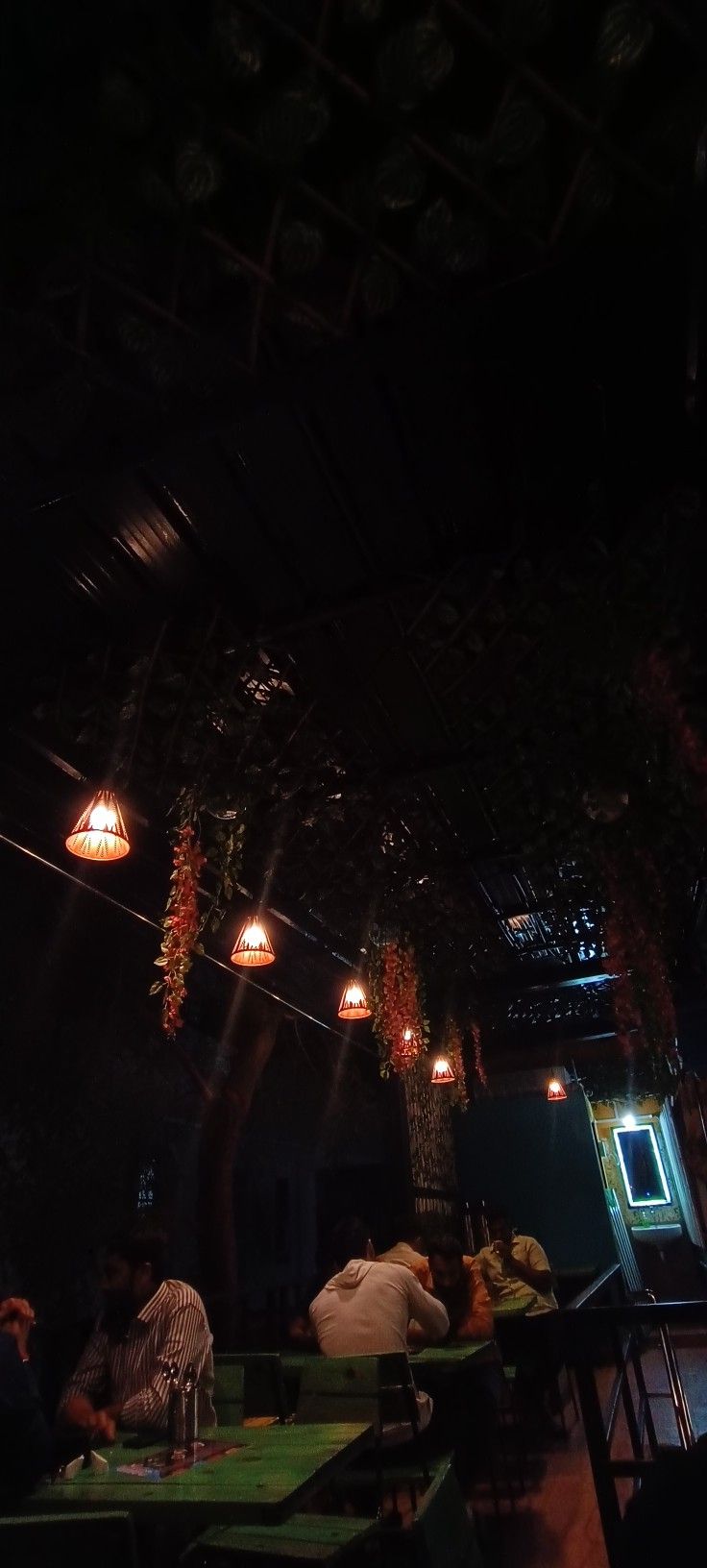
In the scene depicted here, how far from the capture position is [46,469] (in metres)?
2.88

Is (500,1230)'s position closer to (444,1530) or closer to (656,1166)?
(444,1530)

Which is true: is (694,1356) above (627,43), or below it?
below

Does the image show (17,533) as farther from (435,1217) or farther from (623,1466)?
(435,1217)

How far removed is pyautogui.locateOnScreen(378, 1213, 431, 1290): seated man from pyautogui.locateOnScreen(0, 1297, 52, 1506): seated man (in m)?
3.23

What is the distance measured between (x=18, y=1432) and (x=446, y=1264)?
3371mm

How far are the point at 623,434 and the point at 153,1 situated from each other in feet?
6.68

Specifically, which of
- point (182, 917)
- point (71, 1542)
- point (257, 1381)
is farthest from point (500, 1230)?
point (71, 1542)

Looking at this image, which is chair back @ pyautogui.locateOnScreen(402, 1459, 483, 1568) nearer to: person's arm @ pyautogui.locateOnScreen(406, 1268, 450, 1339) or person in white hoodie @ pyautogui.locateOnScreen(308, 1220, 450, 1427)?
person in white hoodie @ pyautogui.locateOnScreen(308, 1220, 450, 1427)

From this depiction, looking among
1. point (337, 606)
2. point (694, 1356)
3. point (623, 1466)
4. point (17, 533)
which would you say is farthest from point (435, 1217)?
point (17, 533)

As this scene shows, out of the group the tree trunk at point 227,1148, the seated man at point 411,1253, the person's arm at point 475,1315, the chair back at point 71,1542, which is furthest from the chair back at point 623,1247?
the chair back at point 71,1542

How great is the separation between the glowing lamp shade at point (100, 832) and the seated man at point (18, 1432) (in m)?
1.87

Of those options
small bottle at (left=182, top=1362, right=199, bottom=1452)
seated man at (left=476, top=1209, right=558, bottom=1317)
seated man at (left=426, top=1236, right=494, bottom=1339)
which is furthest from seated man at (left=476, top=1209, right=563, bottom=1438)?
small bottle at (left=182, top=1362, right=199, bottom=1452)

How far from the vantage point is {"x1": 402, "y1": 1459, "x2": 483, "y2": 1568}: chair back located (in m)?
2.06

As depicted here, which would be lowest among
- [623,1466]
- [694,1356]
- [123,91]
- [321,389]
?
[694,1356]
